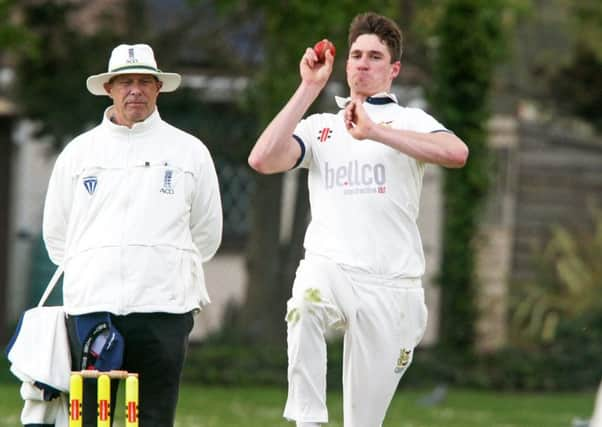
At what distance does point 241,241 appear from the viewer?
71.9ft

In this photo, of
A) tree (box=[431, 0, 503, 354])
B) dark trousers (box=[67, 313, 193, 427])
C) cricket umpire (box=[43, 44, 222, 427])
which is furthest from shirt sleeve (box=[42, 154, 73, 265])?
tree (box=[431, 0, 503, 354])

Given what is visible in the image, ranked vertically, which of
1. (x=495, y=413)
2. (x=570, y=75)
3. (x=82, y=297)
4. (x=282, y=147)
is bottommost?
(x=495, y=413)

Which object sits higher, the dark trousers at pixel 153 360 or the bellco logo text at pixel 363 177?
the bellco logo text at pixel 363 177

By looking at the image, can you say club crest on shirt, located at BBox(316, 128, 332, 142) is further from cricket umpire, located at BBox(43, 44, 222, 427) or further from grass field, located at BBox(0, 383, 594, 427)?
grass field, located at BBox(0, 383, 594, 427)

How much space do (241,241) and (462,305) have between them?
3366mm

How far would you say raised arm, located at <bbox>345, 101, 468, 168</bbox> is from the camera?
7348 mm

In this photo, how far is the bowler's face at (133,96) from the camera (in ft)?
25.7

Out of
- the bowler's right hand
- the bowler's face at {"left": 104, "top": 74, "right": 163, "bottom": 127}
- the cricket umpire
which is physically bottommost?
the cricket umpire

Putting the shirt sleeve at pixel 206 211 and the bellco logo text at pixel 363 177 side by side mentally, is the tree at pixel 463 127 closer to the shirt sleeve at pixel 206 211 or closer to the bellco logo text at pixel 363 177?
the shirt sleeve at pixel 206 211

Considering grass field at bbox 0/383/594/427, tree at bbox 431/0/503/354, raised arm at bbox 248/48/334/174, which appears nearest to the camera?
raised arm at bbox 248/48/334/174

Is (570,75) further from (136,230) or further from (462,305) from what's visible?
(136,230)

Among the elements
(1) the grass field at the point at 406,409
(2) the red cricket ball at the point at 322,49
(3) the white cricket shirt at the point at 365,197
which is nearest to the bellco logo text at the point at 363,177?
(3) the white cricket shirt at the point at 365,197

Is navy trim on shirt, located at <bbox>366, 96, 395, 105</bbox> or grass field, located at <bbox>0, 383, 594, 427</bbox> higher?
navy trim on shirt, located at <bbox>366, 96, 395, 105</bbox>

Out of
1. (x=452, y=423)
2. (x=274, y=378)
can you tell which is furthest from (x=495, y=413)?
(x=274, y=378)
